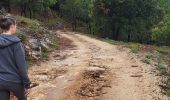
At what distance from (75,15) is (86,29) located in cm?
396

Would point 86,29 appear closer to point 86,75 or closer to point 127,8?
point 127,8

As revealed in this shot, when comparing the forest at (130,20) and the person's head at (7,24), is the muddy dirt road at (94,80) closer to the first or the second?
the person's head at (7,24)

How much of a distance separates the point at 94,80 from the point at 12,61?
9.07 meters

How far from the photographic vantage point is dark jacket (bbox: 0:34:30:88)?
6.08 metres

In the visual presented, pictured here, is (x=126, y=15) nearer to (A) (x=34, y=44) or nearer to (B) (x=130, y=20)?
(B) (x=130, y=20)

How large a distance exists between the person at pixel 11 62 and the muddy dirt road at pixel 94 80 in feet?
19.3

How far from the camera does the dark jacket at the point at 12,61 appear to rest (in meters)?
6.08

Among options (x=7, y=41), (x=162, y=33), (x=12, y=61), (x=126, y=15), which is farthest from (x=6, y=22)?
(x=162, y=33)

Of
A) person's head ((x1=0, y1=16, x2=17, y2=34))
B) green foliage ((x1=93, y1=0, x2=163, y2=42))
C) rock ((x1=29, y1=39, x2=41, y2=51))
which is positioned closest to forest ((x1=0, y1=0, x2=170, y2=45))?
green foliage ((x1=93, y1=0, x2=163, y2=42))

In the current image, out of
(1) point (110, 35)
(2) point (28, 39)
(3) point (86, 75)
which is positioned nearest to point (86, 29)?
(1) point (110, 35)

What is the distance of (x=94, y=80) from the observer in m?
15.0

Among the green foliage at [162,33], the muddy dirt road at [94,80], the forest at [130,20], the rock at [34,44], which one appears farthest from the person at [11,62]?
the green foliage at [162,33]

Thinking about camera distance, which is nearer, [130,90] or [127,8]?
[130,90]

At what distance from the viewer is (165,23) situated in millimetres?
58188
